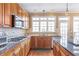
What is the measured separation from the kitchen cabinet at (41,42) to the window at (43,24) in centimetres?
96

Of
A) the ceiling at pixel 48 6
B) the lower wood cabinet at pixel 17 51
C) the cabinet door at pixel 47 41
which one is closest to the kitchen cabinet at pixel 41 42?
the cabinet door at pixel 47 41

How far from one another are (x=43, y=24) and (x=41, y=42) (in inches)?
54.8

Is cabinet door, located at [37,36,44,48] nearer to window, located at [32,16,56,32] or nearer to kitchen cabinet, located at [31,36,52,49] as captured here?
kitchen cabinet, located at [31,36,52,49]

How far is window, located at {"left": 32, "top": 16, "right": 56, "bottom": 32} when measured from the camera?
9.83 metres

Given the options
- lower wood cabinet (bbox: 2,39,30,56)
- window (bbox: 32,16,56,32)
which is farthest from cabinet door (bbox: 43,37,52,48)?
lower wood cabinet (bbox: 2,39,30,56)

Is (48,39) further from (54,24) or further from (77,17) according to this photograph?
(77,17)

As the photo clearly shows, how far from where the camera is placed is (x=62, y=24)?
9797 millimetres

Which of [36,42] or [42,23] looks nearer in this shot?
[36,42]

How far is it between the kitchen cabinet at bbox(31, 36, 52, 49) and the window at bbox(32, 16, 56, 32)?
0.96m

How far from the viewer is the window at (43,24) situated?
983cm

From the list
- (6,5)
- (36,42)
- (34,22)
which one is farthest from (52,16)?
(6,5)

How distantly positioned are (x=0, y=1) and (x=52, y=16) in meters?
6.63

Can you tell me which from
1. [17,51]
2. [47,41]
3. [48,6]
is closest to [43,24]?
[47,41]

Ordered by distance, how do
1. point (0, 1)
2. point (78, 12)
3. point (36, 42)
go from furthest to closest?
point (78, 12), point (36, 42), point (0, 1)
